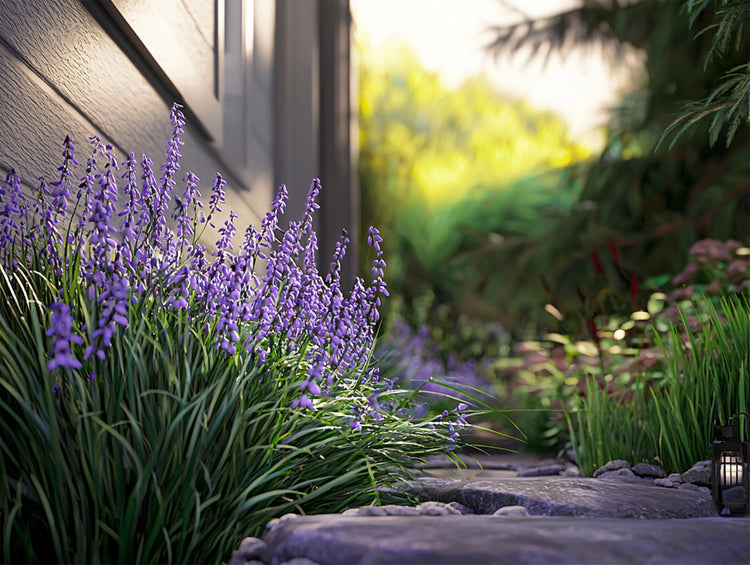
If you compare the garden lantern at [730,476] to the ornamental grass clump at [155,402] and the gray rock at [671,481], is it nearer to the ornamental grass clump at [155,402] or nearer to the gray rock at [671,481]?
the gray rock at [671,481]

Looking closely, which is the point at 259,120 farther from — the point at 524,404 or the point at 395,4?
the point at 395,4

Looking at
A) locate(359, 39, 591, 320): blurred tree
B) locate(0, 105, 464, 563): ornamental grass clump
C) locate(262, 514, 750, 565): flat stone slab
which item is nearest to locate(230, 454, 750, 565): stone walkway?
locate(262, 514, 750, 565): flat stone slab

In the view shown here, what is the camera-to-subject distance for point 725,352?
239cm

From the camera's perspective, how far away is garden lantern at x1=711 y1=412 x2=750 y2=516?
6.43ft

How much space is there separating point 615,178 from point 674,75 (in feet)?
2.29

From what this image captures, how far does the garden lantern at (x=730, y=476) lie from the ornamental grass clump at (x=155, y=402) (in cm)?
68

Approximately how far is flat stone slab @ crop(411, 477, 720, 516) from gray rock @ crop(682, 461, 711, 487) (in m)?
0.26

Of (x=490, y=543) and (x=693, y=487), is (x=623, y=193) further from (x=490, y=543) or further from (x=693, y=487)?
(x=490, y=543)

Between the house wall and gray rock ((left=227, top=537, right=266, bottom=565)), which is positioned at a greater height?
the house wall

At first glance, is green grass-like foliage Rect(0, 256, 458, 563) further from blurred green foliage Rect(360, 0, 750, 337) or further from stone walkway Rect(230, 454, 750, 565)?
blurred green foliage Rect(360, 0, 750, 337)

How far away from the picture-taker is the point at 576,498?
1826 millimetres

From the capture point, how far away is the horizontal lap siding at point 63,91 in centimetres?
167

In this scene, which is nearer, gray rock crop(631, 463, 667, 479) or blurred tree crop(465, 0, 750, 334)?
gray rock crop(631, 463, 667, 479)

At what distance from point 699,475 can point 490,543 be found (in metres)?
1.28
